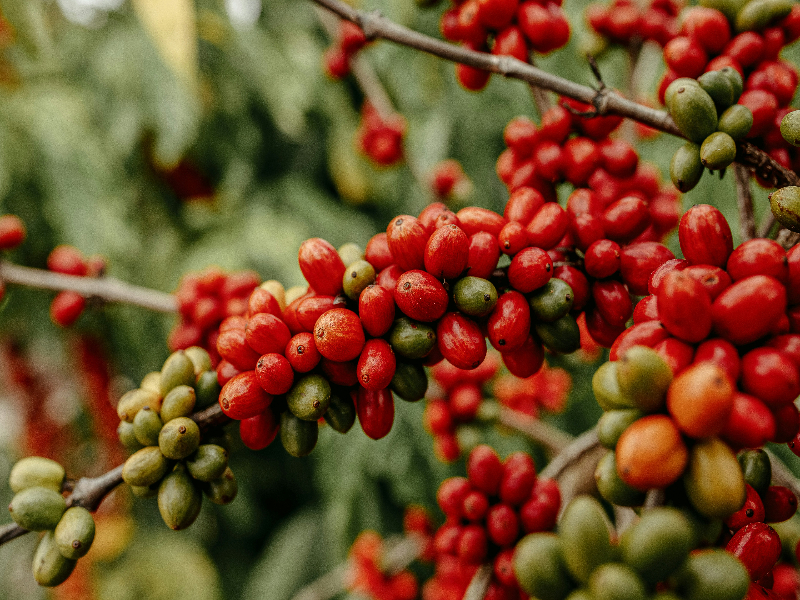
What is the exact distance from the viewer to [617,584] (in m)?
0.34

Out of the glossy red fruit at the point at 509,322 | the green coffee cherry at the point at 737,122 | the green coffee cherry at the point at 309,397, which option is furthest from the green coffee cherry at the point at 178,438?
the green coffee cherry at the point at 737,122

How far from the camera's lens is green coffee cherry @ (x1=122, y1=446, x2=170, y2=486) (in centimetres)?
53

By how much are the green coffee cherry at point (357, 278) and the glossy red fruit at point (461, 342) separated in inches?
3.6

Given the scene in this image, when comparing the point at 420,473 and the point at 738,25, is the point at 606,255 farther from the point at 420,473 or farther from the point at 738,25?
the point at 420,473

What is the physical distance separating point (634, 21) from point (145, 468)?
3.44 ft

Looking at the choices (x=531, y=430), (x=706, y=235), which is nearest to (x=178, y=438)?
(x=706, y=235)

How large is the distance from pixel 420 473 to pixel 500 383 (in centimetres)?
42

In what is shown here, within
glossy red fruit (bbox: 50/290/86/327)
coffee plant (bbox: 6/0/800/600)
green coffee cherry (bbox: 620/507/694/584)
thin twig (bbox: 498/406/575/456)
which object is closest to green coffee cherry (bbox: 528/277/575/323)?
coffee plant (bbox: 6/0/800/600)

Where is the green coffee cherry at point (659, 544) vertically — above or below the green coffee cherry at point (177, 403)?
above

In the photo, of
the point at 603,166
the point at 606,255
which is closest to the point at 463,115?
the point at 603,166

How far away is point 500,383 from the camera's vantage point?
1.33m

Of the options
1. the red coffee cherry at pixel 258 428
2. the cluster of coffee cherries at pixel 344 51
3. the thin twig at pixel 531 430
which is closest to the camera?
the red coffee cherry at pixel 258 428

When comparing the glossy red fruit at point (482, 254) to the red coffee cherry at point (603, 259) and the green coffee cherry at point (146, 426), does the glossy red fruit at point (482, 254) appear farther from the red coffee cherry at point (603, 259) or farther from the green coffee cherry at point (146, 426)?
the green coffee cherry at point (146, 426)

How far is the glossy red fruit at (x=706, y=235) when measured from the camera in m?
0.46
